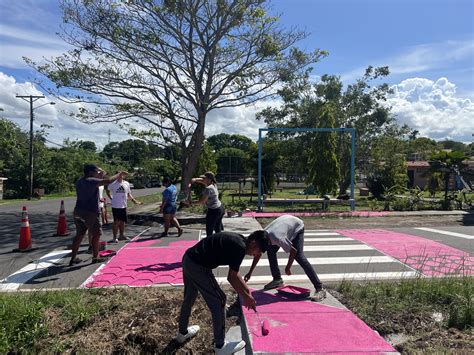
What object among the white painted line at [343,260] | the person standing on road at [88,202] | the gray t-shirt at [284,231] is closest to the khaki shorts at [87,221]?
the person standing on road at [88,202]

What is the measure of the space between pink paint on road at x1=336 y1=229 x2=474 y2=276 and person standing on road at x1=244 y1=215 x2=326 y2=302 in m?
2.66

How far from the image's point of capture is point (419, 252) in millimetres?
9070

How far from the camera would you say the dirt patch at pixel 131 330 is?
4195 millimetres

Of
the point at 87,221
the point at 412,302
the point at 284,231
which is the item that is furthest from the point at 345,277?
the point at 87,221

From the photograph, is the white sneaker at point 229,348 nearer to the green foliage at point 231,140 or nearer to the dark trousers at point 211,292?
the dark trousers at point 211,292

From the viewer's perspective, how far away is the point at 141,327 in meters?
4.45

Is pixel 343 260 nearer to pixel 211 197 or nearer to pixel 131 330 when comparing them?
pixel 211 197

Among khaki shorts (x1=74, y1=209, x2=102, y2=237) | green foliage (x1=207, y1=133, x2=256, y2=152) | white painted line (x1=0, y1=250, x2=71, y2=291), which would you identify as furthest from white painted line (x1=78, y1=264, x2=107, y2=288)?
green foliage (x1=207, y1=133, x2=256, y2=152)

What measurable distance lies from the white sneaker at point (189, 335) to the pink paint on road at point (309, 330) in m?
0.58

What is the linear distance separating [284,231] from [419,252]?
530cm

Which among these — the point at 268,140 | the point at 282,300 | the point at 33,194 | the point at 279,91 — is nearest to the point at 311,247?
the point at 282,300

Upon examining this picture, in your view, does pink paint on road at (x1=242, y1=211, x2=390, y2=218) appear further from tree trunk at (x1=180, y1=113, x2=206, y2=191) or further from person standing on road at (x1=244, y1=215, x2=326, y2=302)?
person standing on road at (x1=244, y1=215, x2=326, y2=302)

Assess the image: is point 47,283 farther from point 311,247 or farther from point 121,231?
point 311,247

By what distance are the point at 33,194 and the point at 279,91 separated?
2756cm
